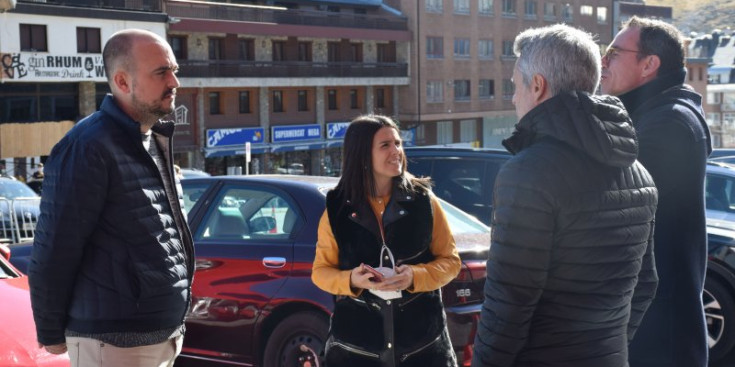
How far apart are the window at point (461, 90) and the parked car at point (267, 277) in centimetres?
6528

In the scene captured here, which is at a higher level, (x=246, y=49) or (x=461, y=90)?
(x=246, y=49)

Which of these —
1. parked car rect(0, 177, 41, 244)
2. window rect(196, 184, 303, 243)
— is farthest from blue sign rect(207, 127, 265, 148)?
window rect(196, 184, 303, 243)

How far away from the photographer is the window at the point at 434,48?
226ft

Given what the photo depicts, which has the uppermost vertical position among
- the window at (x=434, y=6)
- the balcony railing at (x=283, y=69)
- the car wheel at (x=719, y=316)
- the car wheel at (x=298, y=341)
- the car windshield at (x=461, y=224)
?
the window at (x=434, y=6)

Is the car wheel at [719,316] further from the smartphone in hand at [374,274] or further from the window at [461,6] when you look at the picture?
the window at [461,6]

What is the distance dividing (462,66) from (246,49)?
19.5 metres

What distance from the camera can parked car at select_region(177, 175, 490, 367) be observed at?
6457 millimetres

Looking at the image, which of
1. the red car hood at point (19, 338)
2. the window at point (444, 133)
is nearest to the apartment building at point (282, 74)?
the window at point (444, 133)

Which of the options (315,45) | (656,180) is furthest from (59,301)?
(315,45)

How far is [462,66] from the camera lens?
7231 cm

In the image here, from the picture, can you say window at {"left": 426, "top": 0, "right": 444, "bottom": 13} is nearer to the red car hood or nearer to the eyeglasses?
the red car hood

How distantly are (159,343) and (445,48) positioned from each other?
221 feet

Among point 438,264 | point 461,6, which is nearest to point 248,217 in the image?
point 438,264

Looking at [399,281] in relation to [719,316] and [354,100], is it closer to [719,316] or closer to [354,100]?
[719,316]
